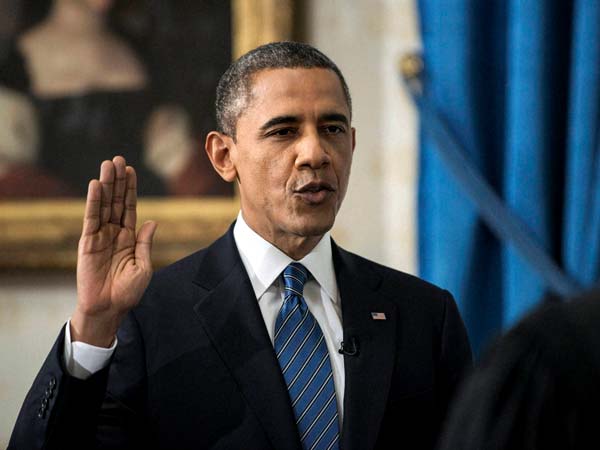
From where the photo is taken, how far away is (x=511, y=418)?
0.76m

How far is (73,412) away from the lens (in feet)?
5.19

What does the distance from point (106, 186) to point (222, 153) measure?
12.3 inches

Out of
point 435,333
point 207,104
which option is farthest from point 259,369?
point 207,104

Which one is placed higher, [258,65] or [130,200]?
[258,65]

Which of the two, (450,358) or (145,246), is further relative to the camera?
(450,358)

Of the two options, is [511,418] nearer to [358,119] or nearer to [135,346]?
[135,346]

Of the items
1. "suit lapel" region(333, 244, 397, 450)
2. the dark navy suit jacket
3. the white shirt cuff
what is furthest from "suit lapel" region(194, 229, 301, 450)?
the white shirt cuff

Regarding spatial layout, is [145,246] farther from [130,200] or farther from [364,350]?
[364,350]

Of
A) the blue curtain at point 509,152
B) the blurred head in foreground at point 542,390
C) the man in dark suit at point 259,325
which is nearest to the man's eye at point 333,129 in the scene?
the man in dark suit at point 259,325

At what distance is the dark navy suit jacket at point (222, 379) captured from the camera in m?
1.62

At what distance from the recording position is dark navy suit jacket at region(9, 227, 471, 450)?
5.32 ft

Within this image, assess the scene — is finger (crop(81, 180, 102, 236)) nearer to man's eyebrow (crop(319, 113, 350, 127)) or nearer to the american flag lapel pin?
man's eyebrow (crop(319, 113, 350, 127))

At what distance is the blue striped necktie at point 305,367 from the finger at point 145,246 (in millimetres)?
261

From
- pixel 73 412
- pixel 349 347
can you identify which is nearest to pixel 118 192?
pixel 73 412
